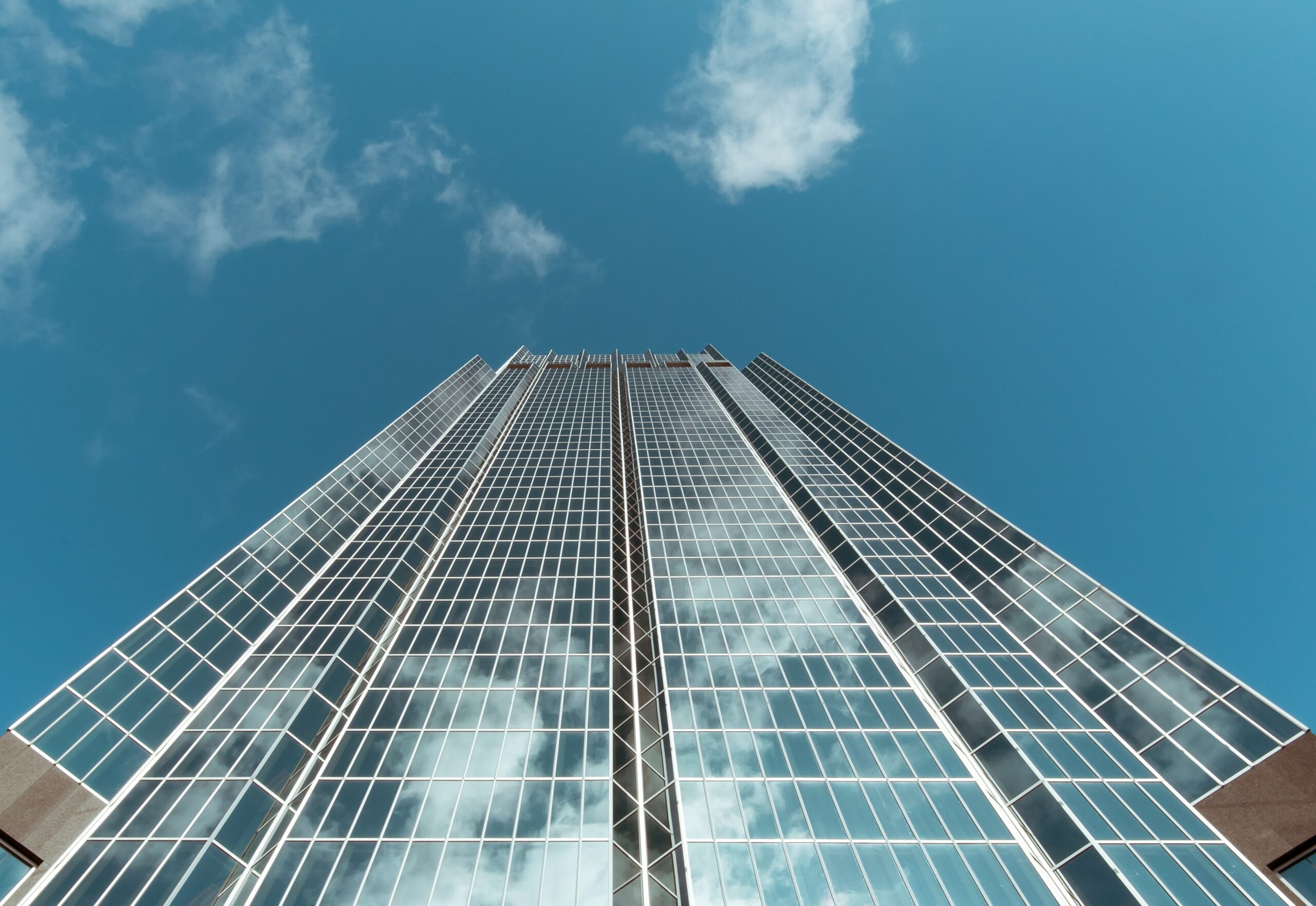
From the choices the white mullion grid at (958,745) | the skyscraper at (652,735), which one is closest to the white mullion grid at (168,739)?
the skyscraper at (652,735)

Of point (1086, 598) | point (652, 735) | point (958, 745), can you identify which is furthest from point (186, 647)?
point (1086, 598)

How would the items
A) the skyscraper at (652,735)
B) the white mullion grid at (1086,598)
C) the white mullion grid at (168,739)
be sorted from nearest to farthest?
the white mullion grid at (168,739)
the skyscraper at (652,735)
the white mullion grid at (1086,598)

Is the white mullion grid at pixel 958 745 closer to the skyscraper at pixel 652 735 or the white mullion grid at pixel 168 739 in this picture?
the skyscraper at pixel 652 735

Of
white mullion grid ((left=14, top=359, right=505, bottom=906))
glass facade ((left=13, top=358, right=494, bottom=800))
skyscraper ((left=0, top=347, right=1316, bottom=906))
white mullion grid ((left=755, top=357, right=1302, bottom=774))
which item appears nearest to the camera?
white mullion grid ((left=14, top=359, right=505, bottom=906))

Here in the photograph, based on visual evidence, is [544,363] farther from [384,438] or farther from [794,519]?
[794,519]

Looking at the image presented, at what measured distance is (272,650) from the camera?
102ft

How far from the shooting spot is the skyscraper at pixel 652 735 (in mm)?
20547

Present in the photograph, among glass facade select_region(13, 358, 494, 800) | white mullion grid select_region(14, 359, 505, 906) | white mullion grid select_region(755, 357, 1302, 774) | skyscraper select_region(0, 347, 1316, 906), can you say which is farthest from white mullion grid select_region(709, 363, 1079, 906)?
glass facade select_region(13, 358, 494, 800)

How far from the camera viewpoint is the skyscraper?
2055 centimetres

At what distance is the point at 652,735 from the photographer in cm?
2806

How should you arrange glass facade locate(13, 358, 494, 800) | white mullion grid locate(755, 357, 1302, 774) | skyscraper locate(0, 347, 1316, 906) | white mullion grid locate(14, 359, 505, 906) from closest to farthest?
1. white mullion grid locate(14, 359, 505, 906)
2. skyscraper locate(0, 347, 1316, 906)
3. glass facade locate(13, 358, 494, 800)
4. white mullion grid locate(755, 357, 1302, 774)

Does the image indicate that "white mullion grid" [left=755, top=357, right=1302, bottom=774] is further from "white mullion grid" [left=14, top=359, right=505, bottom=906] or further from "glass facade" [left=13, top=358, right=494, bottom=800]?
"glass facade" [left=13, top=358, right=494, bottom=800]

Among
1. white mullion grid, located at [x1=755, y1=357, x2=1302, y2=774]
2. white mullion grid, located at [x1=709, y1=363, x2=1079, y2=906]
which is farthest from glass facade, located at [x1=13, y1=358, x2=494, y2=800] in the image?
white mullion grid, located at [x1=755, y1=357, x2=1302, y2=774]

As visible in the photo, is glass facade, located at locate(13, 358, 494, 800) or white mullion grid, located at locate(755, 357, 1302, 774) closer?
glass facade, located at locate(13, 358, 494, 800)
